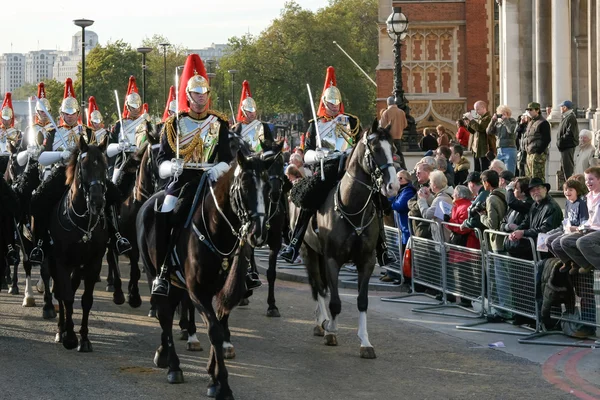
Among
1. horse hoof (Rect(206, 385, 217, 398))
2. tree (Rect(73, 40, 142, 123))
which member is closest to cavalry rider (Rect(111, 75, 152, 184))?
horse hoof (Rect(206, 385, 217, 398))

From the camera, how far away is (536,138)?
75.8 feet

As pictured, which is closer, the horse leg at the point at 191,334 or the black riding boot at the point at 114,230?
the horse leg at the point at 191,334

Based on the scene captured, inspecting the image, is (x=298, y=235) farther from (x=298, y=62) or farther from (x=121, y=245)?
(x=298, y=62)

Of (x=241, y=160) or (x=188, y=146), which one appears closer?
(x=241, y=160)

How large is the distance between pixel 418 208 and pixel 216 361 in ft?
26.0

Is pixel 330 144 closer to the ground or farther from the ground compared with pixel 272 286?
farther from the ground

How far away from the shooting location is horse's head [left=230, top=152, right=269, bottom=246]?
1055 centimetres

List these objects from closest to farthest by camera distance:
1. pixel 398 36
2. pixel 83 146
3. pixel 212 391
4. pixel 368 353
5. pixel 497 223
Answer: pixel 212 391, pixel 368 353, pixel 83 146, pixel 497 223, pixel 398 36

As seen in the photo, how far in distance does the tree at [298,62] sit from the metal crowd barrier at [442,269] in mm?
63716

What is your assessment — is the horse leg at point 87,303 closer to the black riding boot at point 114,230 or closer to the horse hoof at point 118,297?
the black riding boot at point 114,230

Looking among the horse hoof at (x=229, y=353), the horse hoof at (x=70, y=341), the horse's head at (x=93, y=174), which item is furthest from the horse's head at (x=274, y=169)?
the horse hoof at (x=70, y=341)

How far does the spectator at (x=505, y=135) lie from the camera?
79.5 ft

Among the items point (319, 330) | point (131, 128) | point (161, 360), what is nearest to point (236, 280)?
point (161, 360)

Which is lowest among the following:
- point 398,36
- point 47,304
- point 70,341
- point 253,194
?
point 70,341
